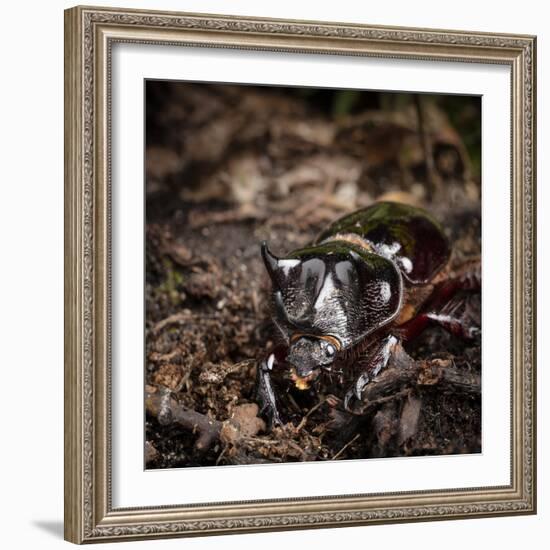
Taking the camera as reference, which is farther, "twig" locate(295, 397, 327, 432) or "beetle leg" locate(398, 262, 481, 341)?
"beetle leg" locate(398, 262, 481, 341)

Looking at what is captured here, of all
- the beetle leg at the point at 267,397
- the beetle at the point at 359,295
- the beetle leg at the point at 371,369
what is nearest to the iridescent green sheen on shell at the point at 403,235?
the beetle at the point at 359,295

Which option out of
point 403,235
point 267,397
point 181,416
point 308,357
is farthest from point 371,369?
point 181,416

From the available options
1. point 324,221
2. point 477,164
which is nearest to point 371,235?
point 324,221

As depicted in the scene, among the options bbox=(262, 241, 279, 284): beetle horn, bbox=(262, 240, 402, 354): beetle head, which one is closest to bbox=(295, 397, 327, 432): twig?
bbox=(262, 240, 402, 354): beetle head

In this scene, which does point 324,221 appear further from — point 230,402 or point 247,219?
point 230,402

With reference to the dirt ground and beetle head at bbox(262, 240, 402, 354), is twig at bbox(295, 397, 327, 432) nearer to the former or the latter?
the dirt ground

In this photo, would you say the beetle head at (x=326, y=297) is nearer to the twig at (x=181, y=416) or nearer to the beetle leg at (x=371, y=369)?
the beetle leg at (x=371, y=369)
